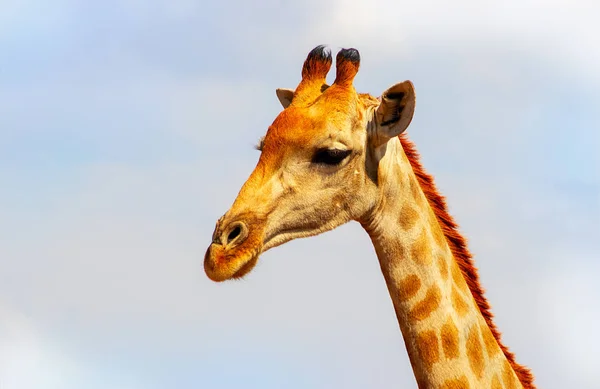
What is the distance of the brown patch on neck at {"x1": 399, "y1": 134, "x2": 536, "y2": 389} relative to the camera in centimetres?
1248

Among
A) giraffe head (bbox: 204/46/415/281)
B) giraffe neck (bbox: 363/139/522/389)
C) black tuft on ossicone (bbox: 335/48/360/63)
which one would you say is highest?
black tuft on ossicone (bbox: 335/48/360/63)

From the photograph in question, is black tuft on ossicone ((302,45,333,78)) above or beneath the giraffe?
above

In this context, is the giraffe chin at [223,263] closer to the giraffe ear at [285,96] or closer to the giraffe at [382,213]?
the giraffe at [382,213]

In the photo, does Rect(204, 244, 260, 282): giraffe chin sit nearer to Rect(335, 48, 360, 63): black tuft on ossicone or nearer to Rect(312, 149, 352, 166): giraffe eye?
Rect(312, 149, 352, 166): giraffe eye

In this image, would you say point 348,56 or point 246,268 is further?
point 348,56

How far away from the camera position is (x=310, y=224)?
1196 centimetres

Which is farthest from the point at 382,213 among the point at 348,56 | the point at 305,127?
the point at 348,56

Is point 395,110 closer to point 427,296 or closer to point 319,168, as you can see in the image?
point 319,168

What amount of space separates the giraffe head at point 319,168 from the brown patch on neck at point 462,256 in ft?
2.77

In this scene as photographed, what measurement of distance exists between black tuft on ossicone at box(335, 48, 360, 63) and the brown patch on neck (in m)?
1.34

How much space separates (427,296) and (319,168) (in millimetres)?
1722

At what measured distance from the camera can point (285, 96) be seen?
46.1 feet

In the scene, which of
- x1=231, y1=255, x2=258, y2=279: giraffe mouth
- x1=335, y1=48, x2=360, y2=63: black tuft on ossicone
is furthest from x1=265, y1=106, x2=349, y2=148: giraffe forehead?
x1=231, y1=255, x2=258, y2=279: giraffe mouth

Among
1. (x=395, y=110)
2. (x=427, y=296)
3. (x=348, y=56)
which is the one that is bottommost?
(x=427, y=296)
